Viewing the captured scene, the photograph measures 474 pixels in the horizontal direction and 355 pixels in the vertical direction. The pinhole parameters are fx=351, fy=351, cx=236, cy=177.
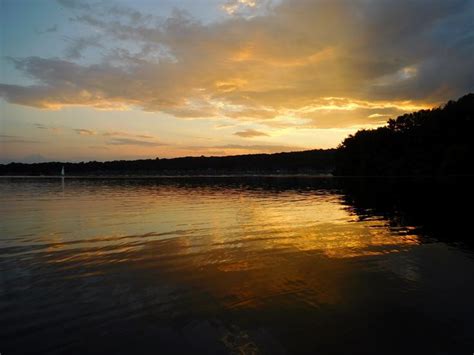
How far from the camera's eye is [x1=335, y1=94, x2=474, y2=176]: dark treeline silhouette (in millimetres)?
123562

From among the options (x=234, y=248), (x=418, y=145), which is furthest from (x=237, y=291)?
(x=418, y=145)

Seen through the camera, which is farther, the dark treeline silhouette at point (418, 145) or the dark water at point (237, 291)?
the dark treeline silhouette at point (418, 145)

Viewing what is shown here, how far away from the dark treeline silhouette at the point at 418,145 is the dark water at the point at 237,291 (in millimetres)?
115389

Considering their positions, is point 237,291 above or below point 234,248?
above

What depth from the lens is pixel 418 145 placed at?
142m

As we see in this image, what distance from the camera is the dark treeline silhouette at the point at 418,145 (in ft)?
405

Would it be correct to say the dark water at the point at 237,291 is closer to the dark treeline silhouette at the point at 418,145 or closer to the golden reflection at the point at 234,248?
the golden reflection at the point at 234,248

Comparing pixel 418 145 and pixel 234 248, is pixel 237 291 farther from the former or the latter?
pixel 418 145

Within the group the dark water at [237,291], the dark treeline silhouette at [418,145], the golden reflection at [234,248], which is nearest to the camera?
the dark water at [237,291]

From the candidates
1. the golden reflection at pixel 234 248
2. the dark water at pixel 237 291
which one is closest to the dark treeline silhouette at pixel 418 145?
the golden reflection at pixel 234 248

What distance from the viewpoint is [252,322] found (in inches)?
384

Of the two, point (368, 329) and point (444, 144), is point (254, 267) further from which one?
point (444, 144)

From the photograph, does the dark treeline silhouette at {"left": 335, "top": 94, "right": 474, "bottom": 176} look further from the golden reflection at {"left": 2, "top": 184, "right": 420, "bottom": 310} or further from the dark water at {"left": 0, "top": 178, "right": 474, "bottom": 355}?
the dark water at {"left": 0, "top": 178, "right": 474, "bottom": 355}

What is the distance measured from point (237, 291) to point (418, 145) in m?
150
